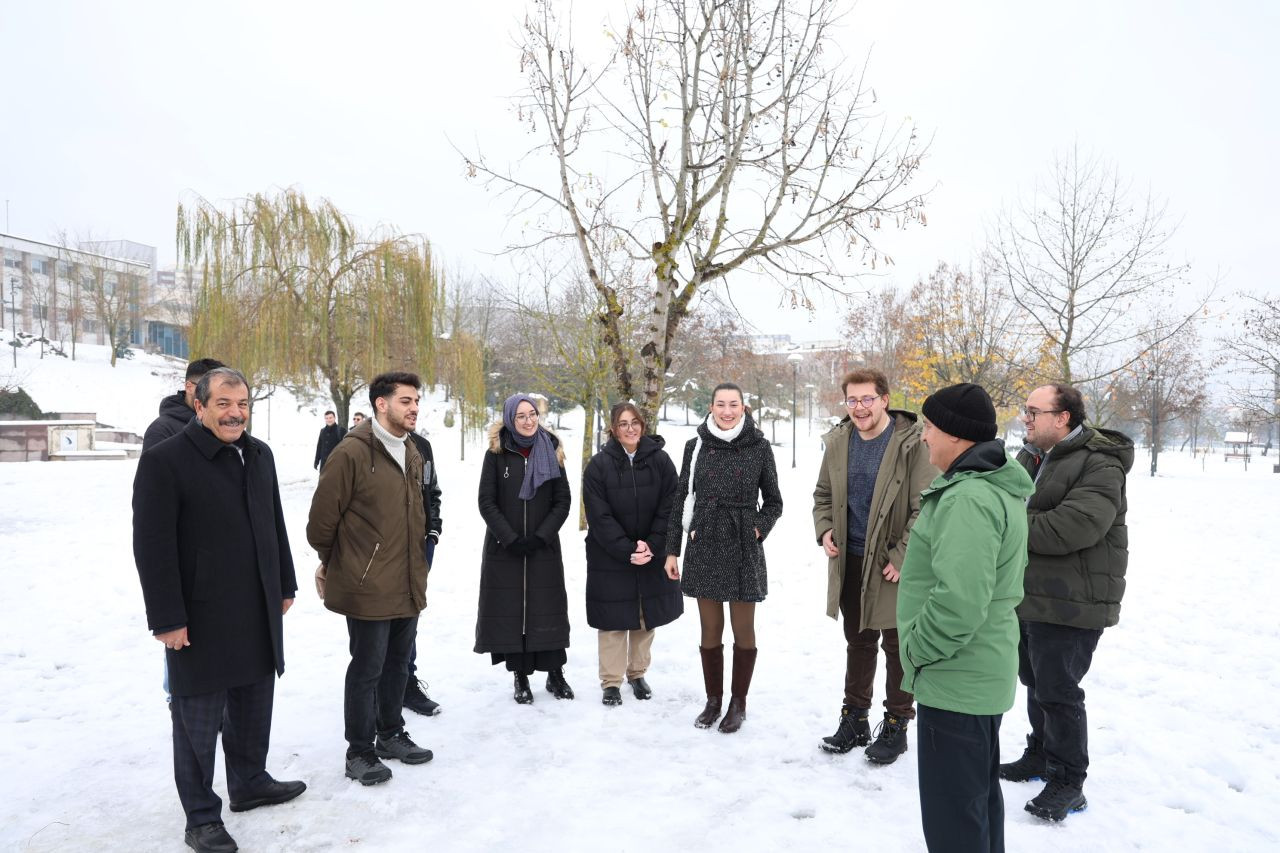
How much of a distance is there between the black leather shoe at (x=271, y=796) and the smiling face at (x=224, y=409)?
1.61 meters

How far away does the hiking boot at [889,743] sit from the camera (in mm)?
3818

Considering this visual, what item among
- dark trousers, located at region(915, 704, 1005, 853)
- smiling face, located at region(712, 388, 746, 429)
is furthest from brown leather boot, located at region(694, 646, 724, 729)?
dark trousers, located at region(915, 704, 1005, 853)

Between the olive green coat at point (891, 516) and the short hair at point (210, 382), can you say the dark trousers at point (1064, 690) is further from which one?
the short hair at point (210, 382)

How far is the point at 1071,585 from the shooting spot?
3.25 metres

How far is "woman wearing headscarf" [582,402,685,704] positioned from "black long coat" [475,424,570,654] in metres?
0.24

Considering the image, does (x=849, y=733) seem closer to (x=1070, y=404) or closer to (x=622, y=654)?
(x=622, y=654)

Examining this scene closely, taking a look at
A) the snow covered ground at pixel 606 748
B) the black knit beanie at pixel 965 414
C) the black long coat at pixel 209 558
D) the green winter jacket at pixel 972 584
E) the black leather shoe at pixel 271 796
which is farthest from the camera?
the black leather shoe at pixel 271 796

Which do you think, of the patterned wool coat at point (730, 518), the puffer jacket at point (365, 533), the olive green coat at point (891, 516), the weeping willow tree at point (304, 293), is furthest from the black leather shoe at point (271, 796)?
the weeping willow tree at point (304, 293)

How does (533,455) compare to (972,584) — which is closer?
(972,584)

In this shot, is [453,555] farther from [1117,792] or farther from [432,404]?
[432,404]

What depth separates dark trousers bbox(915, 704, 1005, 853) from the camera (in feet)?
7.48

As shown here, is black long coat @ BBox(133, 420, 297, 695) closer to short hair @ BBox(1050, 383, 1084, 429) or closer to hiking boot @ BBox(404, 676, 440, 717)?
hiking boot @ BBox(404, 676, 440, 717)

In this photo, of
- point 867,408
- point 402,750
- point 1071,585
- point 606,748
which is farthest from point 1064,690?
point 402,750

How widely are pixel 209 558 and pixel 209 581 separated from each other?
3.7 inches
